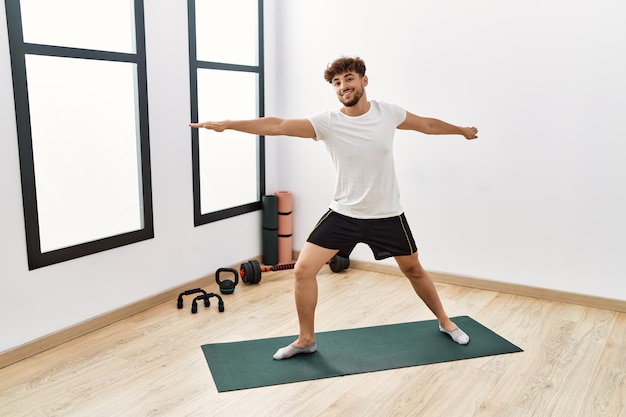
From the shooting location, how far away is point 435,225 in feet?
13.5

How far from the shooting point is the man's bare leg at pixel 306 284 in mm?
2791

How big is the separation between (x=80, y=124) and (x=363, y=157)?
1543 millimetres

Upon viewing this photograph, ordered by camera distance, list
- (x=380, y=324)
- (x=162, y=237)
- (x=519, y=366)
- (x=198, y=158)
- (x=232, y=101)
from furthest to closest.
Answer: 1. (x=232, y=101)
2. (x=198, y=158)
3. (x=162, y=237)
4. (x=380, y=324)
5. (x=519, y=366)

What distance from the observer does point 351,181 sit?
9.22 ft

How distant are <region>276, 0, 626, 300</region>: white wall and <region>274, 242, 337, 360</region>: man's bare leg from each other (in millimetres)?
1477

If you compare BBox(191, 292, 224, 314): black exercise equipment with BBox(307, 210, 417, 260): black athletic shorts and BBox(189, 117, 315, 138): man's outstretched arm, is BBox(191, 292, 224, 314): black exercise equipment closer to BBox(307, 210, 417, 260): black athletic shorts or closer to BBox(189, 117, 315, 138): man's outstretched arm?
BBox(307, 210, 417, 260): black athletic shorts

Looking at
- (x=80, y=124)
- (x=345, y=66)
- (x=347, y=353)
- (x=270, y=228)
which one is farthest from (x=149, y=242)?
(x=345, y=66)

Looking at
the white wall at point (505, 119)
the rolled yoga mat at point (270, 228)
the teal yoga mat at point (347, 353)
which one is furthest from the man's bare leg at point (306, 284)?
the rolled yoga mat at point (270, 228)

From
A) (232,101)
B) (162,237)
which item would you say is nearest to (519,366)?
(162,237)

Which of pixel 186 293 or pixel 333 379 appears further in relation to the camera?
pixel 186 293

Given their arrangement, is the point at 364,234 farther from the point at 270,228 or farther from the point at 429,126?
the point at 270,228

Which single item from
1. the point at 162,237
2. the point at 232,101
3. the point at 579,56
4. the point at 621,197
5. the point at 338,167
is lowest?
the point at 162,237

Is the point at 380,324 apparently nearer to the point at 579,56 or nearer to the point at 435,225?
the point at 435,225

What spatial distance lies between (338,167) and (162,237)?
138 centimetres
